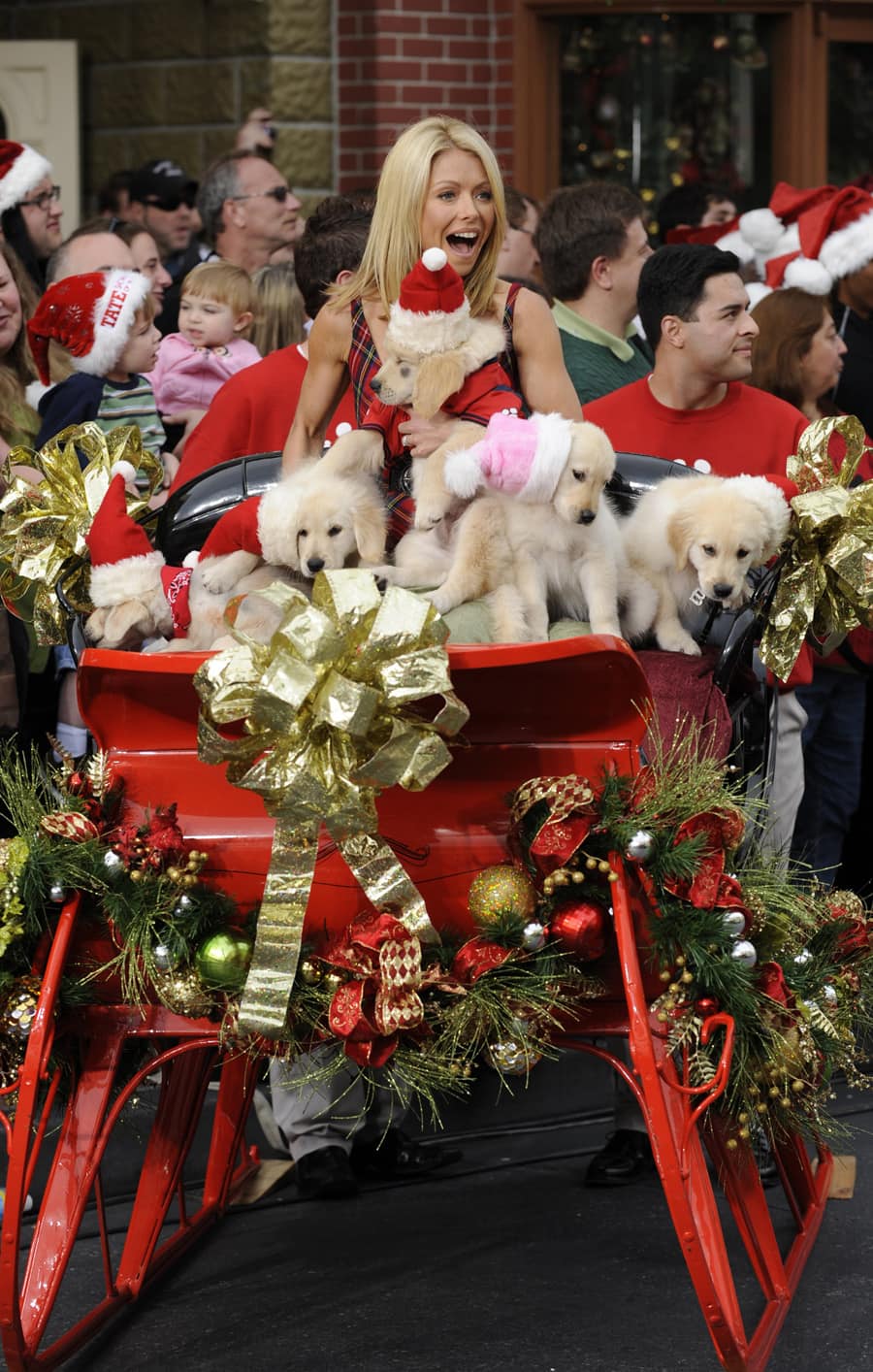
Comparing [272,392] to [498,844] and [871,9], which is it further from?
[871,9]

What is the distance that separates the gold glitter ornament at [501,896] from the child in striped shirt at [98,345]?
2.54 metres

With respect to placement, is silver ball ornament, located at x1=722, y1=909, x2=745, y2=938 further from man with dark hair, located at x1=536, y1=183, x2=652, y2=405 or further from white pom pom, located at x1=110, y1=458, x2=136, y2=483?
man with dark hair, located at x1=536, y1=183, x2=652, y2=405

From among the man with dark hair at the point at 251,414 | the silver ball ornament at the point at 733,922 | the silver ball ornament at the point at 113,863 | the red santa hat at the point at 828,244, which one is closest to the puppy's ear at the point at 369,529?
the silver ball ornament at the point at 113,863

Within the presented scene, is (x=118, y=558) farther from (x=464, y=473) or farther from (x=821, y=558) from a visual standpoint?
(x=821, y=558)

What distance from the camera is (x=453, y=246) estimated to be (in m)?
3.75

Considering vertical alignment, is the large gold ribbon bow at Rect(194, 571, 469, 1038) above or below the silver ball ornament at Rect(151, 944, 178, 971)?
above

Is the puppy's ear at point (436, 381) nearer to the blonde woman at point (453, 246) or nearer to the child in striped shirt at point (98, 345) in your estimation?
the blonde woman at point (453, 246)

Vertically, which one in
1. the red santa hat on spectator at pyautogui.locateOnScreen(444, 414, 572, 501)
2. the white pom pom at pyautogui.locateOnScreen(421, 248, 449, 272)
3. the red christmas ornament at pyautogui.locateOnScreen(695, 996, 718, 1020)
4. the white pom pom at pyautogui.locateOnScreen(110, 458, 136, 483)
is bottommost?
the red christmas ornament at pyautogui.locateOnScreen(695, 996, 718, 1020)

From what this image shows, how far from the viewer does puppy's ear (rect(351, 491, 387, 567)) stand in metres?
3.37

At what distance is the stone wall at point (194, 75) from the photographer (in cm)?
875

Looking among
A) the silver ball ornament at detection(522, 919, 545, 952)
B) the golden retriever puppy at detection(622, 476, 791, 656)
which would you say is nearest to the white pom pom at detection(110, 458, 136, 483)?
the golden retriever puppy at detection(622, 476, 791, 656)

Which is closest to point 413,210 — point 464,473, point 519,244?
point 464,473

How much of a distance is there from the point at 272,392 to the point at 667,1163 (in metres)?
2.40

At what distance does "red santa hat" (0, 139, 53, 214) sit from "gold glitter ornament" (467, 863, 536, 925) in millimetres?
4270
